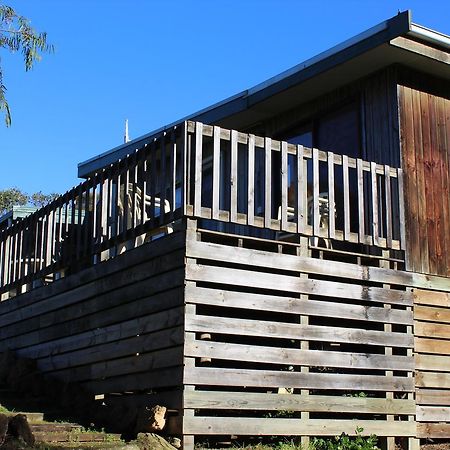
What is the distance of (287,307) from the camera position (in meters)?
8.26

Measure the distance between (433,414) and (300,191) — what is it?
306 cm

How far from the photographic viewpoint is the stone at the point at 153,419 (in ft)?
24.3

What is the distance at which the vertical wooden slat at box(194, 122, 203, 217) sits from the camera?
7.92 metres

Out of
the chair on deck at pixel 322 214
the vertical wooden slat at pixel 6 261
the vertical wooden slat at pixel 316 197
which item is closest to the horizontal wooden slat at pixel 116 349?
the vertical wooden slat at pixel 6 261

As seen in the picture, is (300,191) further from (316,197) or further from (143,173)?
(143,173)

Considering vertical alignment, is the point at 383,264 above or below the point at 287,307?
above

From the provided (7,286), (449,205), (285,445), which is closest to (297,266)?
(285,445)

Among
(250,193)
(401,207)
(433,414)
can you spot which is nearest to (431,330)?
(433,414)

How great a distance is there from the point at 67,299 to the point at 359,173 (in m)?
3.85

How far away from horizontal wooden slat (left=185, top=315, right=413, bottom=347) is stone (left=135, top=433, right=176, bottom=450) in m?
1.03

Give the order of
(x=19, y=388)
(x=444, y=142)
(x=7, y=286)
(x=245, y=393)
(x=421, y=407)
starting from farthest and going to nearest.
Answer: (x=7, y=286)
(x=444, y=142)
(x=19, y=388)
(x=421, y=407)
(x=245, y=393)

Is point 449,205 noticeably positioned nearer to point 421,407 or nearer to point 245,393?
point 421,407

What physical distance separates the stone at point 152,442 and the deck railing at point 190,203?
2123mm

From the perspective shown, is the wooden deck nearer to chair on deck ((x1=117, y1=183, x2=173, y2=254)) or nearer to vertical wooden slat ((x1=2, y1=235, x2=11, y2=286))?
chair on deck ((x1=117, y1=183, x2=173, y2=254))
